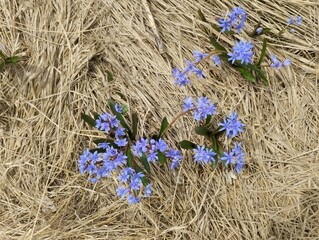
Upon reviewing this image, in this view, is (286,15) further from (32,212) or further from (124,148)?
(32,212)

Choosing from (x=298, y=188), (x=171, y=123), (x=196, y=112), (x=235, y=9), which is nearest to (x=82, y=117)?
(x=171, y=123)

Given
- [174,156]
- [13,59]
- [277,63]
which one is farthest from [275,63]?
[13,59]

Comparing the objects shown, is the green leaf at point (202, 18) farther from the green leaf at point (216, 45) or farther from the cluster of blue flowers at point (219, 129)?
the cluster of blue flowers at point (219, 129)

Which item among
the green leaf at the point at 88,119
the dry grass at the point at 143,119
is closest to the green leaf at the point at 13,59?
the dry grass at the point at 143,119

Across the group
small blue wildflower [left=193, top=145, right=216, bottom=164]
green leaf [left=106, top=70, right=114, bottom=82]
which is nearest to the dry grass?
green leaf [left=106, top=70, right=114, bottom=82]

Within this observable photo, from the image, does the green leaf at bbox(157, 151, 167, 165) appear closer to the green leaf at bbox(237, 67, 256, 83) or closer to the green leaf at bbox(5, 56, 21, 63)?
the green leaf at bbox(237, 67, 256, 83)

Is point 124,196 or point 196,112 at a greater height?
point 196,112
